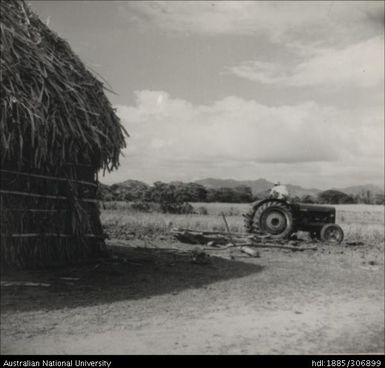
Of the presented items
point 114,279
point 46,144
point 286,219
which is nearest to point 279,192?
point 286,219

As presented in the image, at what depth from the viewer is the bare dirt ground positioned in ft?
19.2

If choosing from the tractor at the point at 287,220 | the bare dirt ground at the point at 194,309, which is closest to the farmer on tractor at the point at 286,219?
the tractor at the point at 287,220

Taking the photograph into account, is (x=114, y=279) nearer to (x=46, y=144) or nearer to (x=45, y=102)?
(x=46, y=144)

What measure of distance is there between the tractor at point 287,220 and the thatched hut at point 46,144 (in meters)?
7.28

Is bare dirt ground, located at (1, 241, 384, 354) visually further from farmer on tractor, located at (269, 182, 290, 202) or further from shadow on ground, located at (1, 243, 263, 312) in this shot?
farmer on tractor, located at (269, 182, 290, 202)

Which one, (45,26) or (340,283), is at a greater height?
(45,26)

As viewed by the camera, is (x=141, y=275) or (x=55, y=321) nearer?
(x=55, y=321)

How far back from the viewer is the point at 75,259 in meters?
11.4

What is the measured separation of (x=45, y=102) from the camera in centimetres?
992

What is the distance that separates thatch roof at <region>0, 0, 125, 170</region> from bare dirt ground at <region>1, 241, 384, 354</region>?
221 centimetres

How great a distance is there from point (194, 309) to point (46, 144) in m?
4.21
